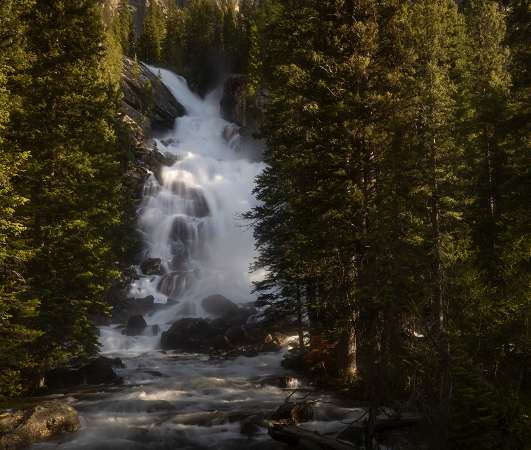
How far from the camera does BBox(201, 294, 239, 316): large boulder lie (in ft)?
117

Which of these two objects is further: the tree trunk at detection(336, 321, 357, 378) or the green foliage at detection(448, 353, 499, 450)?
the tree trunk at detection(336, 321, 357, 378)

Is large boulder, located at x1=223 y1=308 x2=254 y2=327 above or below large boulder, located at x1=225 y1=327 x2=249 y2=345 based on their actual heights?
above

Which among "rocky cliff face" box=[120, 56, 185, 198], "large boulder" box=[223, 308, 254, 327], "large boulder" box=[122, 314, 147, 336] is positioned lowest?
"large boulder" box=[122, 314, 147, 336]

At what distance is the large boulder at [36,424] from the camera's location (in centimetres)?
1035

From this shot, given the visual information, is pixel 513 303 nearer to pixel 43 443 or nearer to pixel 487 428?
pixel 487 428

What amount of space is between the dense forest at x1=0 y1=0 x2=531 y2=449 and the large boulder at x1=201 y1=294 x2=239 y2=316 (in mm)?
16440

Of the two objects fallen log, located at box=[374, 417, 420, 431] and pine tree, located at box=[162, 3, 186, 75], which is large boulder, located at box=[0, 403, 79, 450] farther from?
pine tree, located at box=[162, 3, 186, 75]

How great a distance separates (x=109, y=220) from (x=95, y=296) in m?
3.11

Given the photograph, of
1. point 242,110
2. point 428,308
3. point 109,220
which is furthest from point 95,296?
point 242,110

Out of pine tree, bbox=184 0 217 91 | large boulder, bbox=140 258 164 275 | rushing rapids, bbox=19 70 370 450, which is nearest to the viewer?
rushing rapids, bbox=19 70 370 450

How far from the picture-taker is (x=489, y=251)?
2083 cm

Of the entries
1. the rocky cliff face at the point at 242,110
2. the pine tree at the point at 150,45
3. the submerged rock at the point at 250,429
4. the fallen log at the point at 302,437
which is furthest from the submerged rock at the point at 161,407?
the pine tree at the point at 150,45

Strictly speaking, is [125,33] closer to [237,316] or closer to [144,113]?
[144,113]

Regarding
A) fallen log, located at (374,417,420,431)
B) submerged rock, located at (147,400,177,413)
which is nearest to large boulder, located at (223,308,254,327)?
submerged rock, located at (147,400,177,413)
